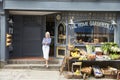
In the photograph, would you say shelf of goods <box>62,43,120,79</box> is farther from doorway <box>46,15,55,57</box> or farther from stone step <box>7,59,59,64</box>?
doorway <box>46,15,55,57</box>

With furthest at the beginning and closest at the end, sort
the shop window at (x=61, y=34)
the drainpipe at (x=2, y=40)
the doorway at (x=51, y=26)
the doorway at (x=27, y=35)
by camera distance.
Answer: the doorway at (x=27, y=35)
the doorway at (x=51, y=26)
the shop window at (x=61, y=34)
the drainpipe at (x=2, y=40)

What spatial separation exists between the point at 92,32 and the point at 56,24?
2.06 m

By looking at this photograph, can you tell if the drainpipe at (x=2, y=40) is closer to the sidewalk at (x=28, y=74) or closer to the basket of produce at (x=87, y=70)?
the sidewalk at (x=28, y=74)

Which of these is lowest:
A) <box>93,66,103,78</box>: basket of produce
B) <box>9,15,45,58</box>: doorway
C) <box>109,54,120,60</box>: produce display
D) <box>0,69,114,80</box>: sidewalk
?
<box>0,69,114,80</box>: sidewalk

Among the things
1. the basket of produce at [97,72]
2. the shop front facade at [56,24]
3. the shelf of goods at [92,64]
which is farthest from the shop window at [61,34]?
the basket of produce at [97,72]

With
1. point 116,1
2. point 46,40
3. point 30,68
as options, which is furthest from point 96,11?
point 30,68

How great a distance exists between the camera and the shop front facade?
1927cm

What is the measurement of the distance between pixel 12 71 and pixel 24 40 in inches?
139

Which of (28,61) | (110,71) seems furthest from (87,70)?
(28,61)

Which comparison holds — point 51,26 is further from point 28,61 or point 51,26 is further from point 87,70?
point 87,70

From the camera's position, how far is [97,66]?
17797 millimetres

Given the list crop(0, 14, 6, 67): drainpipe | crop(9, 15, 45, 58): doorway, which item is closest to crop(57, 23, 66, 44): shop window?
crop(9, 15, 45, 58): doorway

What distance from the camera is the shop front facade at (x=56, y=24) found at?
19.3 meters

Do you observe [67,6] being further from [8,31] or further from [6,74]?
[6,74]
